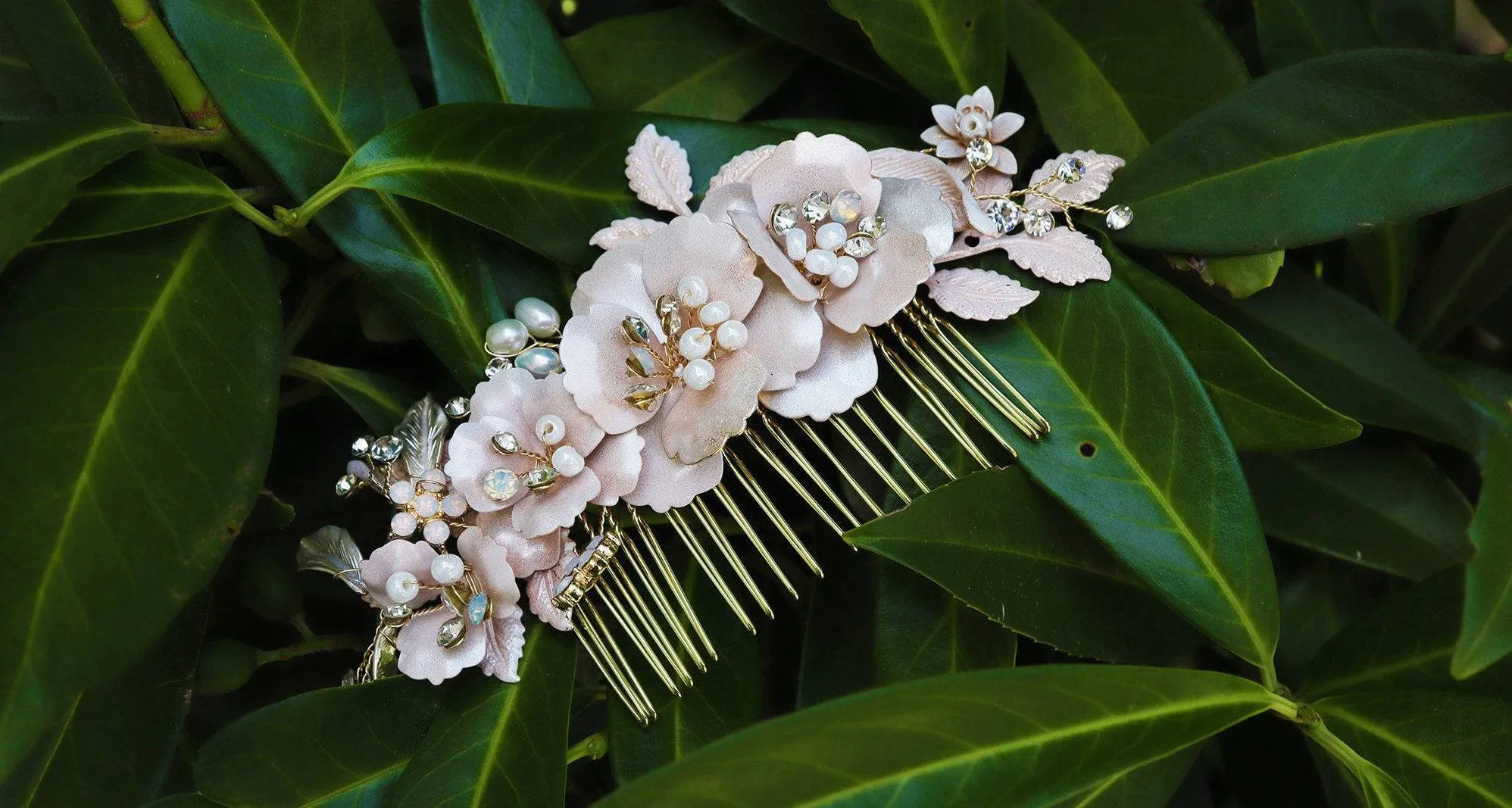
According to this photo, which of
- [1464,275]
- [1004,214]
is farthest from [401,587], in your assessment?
[1464,275]

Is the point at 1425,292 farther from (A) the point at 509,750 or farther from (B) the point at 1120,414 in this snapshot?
(A) the point at 509,750

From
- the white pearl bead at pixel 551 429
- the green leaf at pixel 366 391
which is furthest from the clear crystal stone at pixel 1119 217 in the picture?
the green leaf at pixel 366 391

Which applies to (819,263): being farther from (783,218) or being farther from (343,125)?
(343,125)

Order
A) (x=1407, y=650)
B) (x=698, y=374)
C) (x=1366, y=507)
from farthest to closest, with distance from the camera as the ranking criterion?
(x=1366, y=507) < (x=1407, y=650) < (x=698, y=374)

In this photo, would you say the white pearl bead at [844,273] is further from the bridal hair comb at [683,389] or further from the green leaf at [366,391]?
the green leaf at [366,391]

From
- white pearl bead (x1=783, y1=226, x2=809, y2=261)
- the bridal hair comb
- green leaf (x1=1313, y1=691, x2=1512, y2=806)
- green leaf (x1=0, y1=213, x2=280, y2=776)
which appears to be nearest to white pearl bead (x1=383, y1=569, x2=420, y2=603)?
the bridal hair comb

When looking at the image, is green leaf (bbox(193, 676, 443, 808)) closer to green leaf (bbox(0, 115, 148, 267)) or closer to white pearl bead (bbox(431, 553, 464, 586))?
white pearl bead (bbox(431, 553, 464, 586))
